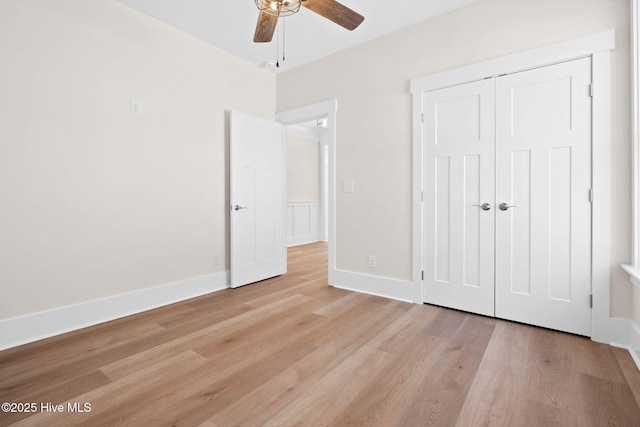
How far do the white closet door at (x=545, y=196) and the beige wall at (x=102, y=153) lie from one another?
284 cm

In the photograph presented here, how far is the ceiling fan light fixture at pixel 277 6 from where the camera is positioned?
6.10 ft

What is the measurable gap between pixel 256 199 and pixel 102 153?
5.21 ft

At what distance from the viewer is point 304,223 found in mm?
6859

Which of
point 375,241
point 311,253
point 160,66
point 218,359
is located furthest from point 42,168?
point 311,253

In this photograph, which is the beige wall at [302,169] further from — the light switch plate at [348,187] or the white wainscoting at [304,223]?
the light switch plate at [348,187]

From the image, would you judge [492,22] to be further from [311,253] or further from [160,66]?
[311,253]

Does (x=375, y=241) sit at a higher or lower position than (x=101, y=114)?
lower

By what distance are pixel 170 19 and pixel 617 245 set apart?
4.08m

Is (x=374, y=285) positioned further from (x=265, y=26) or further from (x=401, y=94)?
(x=265, y=26)

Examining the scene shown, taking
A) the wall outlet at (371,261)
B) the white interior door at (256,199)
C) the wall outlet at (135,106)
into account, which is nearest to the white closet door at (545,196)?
the wall outlet at (371,261)

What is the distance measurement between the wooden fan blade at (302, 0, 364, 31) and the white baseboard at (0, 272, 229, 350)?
8.88ft

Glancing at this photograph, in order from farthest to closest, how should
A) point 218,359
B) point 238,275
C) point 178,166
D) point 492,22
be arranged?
point 238,275 < point 178,166 < point 492,22 < point 218,359

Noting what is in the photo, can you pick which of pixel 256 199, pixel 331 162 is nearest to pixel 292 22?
pixel 331 162

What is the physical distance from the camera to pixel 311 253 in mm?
5652
